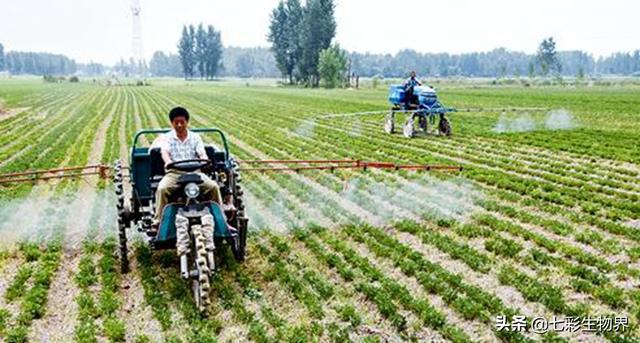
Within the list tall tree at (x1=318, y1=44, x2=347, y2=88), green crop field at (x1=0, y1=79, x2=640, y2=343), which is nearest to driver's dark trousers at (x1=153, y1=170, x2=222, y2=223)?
green crop field at (x1=0, y1=79, x2=640, y2=343)

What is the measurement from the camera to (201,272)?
4.75 m

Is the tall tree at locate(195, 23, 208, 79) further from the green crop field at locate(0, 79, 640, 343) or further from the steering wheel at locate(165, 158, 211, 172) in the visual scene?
the steering wheel at locate(165, 158, 211, 172)

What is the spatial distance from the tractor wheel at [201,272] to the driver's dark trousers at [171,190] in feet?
1.75

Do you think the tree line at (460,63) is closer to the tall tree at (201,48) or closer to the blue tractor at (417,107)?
the tall tree at (201,48)

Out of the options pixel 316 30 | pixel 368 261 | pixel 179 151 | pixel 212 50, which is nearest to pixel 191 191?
pixel 179 151

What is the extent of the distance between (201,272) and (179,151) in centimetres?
164

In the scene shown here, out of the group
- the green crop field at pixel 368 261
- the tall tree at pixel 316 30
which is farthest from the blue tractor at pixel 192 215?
the tall tree at pixel 316 30

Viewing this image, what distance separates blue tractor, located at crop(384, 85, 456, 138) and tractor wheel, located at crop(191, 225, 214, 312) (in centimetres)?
1216

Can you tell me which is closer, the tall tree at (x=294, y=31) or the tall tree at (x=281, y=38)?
the tall tree at (x=294, y=31)

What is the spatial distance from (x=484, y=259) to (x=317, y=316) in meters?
2.24

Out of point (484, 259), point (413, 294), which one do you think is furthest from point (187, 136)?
point (484, 259)

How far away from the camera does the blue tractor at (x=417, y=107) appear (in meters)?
16.5

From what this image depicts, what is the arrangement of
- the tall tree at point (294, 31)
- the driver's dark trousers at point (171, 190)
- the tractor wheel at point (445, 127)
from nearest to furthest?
Result: the driver's dark trousers at point (171, 190)
the tractor wheel at point (445, 127)
the tall tree at point (294, 31)

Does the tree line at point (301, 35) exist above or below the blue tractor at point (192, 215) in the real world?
above
